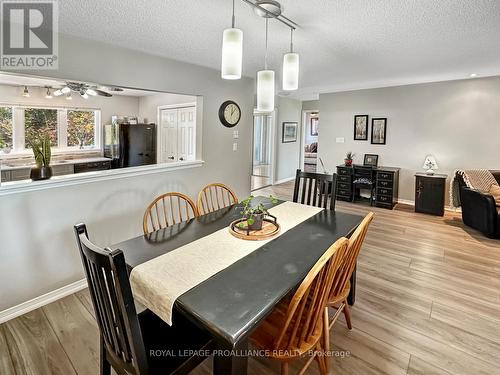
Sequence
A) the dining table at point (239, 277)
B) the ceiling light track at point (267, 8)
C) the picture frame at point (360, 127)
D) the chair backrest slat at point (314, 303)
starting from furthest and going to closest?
the picture frame at point (360, 127) < the ceiling light track at point (267, 8) < the chair backrest slat at point (314, 303) < the dining table at point (239, 277)

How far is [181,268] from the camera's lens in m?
1.46

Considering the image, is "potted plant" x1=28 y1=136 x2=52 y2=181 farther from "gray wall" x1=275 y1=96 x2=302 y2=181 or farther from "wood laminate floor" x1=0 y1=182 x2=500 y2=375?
"gray wall" x1=275 y1=96 x2=302 y2=181

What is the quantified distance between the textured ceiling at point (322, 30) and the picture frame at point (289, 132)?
3.86 metres

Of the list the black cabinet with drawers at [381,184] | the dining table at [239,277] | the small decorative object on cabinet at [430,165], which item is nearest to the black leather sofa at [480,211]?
the small decorative object on cabinet at [430,165]

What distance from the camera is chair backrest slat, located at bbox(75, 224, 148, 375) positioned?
3.25 ft

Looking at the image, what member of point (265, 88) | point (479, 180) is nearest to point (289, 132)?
point (479, 180)

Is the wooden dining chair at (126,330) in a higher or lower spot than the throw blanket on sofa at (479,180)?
lower

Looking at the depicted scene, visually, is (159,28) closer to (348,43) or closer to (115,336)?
(348,43)

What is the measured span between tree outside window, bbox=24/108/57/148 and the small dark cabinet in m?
6.95

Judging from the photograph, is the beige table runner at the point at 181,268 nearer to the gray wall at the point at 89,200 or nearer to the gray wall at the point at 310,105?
the gray wall at the point at 89,200

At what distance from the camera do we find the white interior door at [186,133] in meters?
5.17

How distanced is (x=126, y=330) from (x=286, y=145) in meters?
7.19

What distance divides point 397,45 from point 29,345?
4039 millimetres

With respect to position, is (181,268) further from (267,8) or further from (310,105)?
(310,105)
